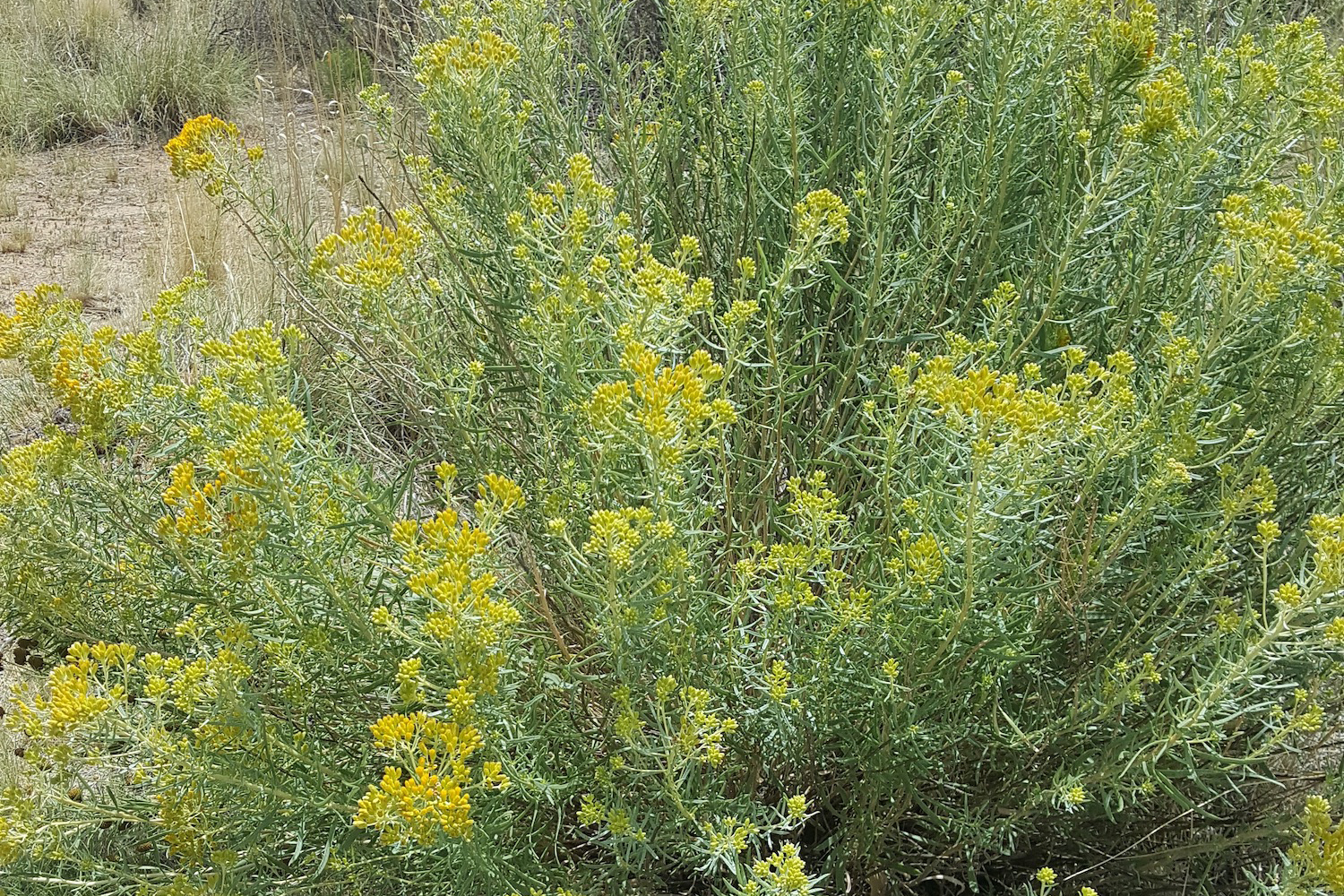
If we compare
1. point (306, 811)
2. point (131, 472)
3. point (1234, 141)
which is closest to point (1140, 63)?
point (1234, 141)

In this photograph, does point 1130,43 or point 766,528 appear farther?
point 766,528

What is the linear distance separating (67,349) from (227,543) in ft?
2.11

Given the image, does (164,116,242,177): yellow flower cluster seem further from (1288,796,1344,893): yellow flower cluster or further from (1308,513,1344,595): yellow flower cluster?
(1288,796,1344,893): yellow flower cluster

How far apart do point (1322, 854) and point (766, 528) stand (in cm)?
121

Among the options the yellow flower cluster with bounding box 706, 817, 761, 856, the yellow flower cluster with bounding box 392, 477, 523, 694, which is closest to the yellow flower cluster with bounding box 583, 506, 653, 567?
the yellow flower cluster with bounding box 392, 477, 523, 694

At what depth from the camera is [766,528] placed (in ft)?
7.79


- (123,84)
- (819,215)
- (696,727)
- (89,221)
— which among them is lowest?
(89,221)

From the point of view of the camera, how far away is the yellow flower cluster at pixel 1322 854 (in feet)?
4.42

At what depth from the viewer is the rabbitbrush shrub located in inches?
61.6

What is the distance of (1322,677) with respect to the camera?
6.25 feet

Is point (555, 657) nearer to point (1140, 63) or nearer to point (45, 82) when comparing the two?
point (1140, 63)

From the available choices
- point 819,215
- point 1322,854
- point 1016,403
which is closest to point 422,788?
point 1016,403

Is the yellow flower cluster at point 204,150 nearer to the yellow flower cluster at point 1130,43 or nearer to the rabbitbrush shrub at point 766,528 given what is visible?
the rabbitbrush shrub at point 766,528

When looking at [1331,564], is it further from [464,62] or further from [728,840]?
[464,62]
